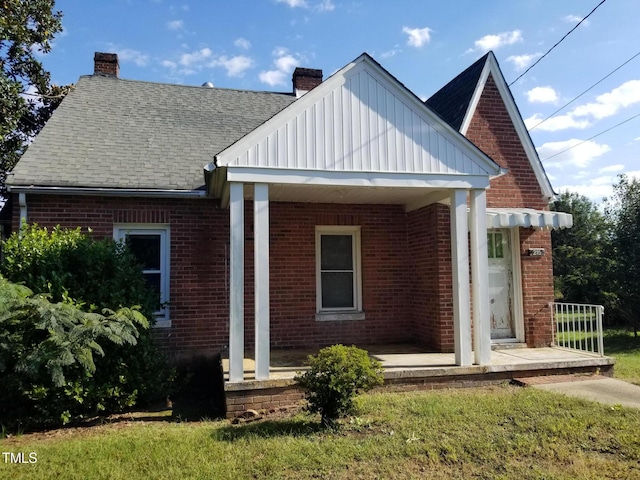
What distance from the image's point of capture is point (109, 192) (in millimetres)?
8008

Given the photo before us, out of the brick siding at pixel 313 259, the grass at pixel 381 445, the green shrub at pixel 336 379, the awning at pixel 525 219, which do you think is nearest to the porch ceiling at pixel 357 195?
the brick siding at pixel 313 259

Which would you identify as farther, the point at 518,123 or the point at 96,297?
the point at 518,123

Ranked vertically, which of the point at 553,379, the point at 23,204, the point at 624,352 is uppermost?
the point at 23,204

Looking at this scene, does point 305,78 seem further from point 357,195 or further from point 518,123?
point 518,123

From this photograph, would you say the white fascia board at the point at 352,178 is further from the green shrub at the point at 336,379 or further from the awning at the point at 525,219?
the green shrub at the point at 336,379

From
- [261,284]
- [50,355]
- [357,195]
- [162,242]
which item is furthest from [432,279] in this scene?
[50,355]

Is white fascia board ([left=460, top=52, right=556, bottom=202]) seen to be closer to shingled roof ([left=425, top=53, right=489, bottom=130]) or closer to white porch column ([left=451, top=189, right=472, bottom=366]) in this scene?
shingled roof ([left=425, top=53, right=489, bottom=130])

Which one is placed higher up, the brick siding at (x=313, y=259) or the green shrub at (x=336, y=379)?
the brick siding at (x=313, y=259)

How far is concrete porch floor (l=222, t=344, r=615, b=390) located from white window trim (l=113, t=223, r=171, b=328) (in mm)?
1672

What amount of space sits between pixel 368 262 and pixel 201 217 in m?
3.53

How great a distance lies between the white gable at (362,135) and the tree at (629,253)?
9.16 m

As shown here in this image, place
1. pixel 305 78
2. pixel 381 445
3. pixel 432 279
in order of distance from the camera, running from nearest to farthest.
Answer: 1. pixel 381 445
2. pixel 432 279
3. pixel 305 78

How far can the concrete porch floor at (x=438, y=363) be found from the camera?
22.3ft

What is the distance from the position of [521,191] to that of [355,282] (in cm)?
395
